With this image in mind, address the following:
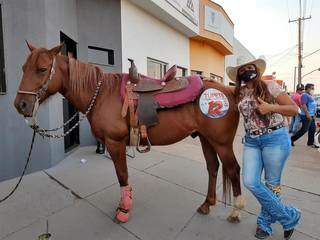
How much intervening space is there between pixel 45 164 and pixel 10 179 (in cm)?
57

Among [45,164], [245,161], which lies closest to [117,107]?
[245,161]

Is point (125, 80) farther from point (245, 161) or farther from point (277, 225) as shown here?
point (277, 225)

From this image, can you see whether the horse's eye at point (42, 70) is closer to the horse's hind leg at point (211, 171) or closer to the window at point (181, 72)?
the horse's hind leg at point (211, 171)

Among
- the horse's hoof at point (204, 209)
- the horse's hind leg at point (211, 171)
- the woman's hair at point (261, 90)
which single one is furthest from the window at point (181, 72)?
the woman's hair at point (261, 90)

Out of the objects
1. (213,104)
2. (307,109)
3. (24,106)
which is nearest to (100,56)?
(24,106)

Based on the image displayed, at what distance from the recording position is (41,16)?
157 inches

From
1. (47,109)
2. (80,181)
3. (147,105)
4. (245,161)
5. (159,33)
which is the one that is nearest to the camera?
(245,161)

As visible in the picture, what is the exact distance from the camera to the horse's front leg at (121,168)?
100 inches

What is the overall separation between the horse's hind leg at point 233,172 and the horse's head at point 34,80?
1848mm

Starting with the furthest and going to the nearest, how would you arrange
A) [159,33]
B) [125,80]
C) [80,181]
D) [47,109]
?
[159,33]
[47,109]
[80,181]
[125,80]

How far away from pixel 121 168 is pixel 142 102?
778 millimetres

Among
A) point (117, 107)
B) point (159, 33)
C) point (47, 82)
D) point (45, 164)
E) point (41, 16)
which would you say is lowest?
point (45, 164)

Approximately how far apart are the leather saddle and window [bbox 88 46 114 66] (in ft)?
13.2

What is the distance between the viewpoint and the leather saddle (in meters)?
2.46
